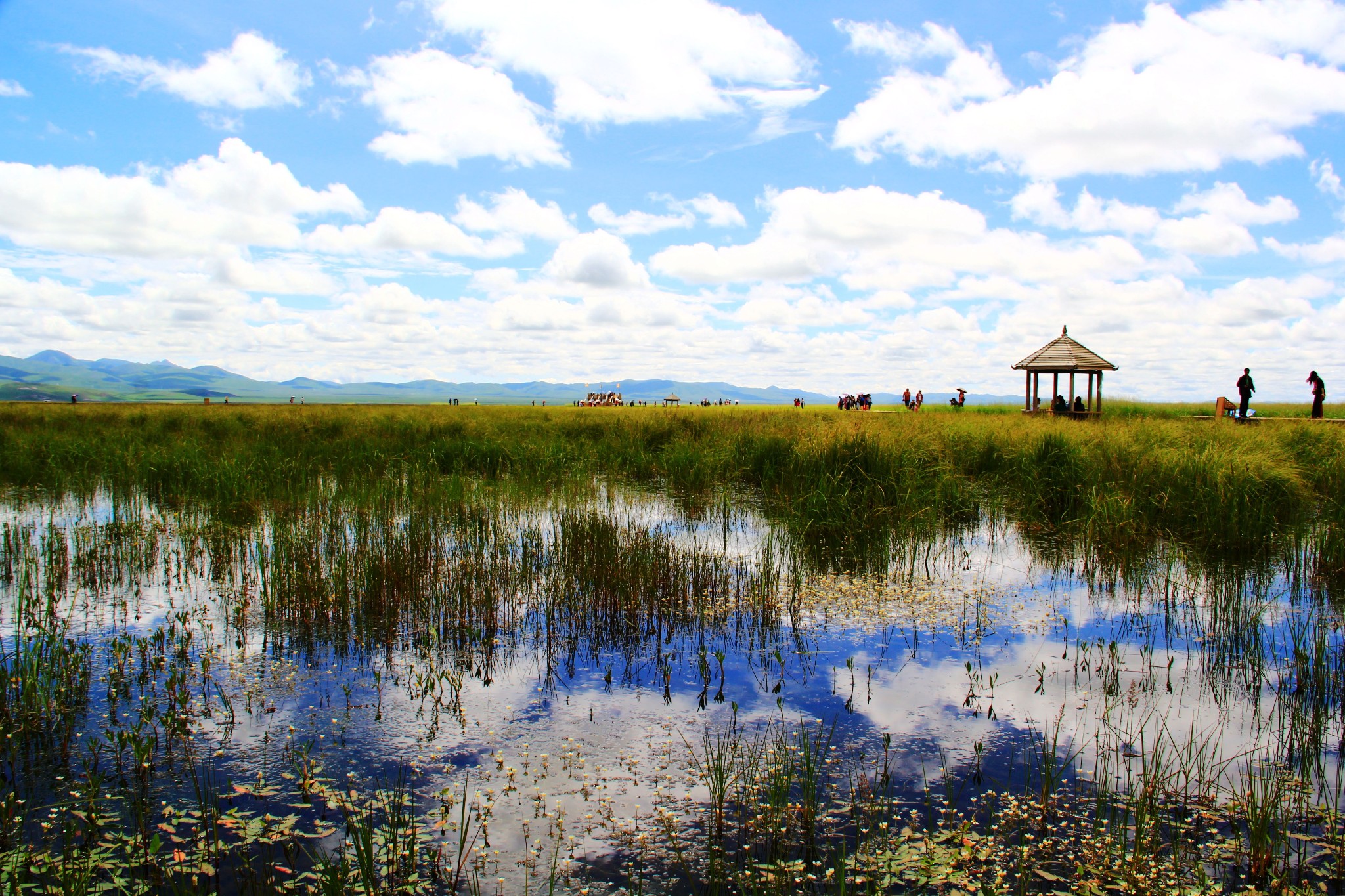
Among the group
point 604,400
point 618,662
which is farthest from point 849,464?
point 604,400

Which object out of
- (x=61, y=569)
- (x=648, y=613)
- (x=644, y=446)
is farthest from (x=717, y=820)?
(x=644, y=446)

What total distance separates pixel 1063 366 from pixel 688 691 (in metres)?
28.7

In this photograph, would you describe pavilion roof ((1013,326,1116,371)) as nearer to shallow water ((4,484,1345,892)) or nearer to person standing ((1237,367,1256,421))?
person standing ((1237,367,1256,421))

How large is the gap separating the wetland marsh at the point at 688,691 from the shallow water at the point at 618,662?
0.03m

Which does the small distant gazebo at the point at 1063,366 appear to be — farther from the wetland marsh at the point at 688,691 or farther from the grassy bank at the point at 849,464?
the wetland marsh at the point at 688,691

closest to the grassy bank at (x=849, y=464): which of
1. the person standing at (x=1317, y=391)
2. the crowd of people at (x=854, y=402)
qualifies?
the person standing at (x=1317, y=391)

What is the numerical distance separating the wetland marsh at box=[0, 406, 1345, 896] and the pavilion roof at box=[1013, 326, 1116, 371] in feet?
59.1

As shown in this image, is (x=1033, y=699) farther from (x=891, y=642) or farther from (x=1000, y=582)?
(x=1000, y=582)

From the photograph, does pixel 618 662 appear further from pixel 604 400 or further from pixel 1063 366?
pixel 604 400

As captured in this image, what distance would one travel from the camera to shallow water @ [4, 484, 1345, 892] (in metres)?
3.79

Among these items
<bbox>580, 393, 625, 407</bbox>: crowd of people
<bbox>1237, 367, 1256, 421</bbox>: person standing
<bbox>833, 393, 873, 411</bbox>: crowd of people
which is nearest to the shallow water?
<bbox>1237, 367, 1256, 421</bbox>: person standing

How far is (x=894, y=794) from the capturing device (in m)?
3.66

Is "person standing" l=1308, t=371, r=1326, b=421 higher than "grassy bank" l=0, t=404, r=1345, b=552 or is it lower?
higher

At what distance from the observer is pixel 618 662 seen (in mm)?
5461
